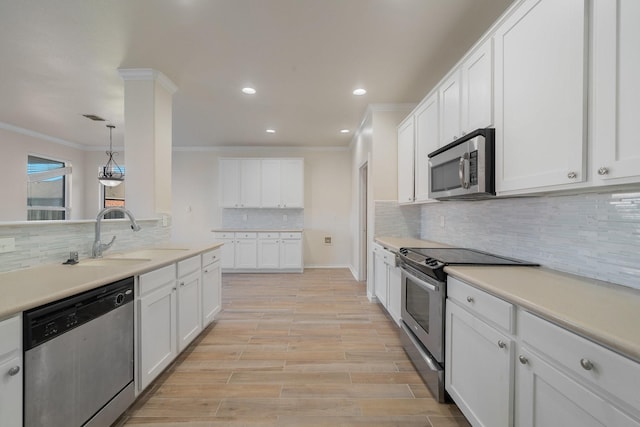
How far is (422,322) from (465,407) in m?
0.60

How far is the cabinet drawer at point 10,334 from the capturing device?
100 cm

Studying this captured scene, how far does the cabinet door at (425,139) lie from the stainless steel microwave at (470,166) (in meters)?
0.39

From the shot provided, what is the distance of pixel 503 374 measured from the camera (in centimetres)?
121

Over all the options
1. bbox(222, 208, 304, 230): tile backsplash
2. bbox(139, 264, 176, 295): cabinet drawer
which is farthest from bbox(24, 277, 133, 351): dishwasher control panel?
bbox(222, 208, 304, 230): tile backsplash

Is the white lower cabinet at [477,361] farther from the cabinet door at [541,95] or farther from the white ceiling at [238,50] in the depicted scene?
the white ceiling at [238,50]

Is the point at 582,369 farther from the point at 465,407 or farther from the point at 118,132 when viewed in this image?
the point at 118,132

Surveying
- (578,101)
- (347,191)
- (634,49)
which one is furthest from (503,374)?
(347,191)

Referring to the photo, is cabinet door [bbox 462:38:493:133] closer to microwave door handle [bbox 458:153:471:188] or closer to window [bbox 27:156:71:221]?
microwave door handle [bbox 458:153:471:188]

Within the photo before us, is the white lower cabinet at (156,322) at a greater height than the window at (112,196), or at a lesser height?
lesser

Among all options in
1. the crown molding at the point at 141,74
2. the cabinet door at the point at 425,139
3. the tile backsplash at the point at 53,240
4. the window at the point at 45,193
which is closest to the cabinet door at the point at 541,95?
the cabinet door at the point at 425,139

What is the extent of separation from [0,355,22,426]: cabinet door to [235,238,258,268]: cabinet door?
4.39m

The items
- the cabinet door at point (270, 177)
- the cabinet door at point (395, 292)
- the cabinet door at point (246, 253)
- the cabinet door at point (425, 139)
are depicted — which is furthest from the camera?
the cabinet door at point (270, 177)

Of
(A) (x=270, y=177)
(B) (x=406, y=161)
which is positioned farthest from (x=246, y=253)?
(B) (x=406, y=161)

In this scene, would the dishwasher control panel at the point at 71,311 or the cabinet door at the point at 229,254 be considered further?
the cabinet door at the point at 229,254
